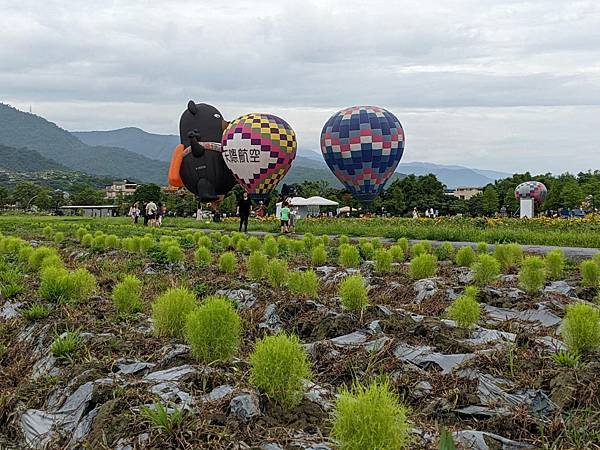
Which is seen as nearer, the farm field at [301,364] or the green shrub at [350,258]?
the farm field at [301,364]

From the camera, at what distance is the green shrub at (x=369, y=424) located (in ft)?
9.15

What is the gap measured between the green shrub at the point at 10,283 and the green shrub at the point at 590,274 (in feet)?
20.0

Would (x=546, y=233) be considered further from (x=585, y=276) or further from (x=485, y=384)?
(x=485, y=384)

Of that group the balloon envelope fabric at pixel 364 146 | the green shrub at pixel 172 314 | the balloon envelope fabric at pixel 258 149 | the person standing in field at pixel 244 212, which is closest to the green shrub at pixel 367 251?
the green shrub at pixel 172 314

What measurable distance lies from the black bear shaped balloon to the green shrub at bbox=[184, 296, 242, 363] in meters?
27.3

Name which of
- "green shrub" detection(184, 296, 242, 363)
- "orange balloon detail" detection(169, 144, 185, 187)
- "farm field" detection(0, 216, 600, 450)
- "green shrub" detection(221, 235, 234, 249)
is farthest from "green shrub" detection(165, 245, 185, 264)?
"orange balloon detail" detection(169, 144, 185, 187)

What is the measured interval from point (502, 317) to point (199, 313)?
3.04 m

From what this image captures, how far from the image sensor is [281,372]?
11.6 ft

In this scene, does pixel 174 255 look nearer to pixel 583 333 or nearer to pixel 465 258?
pixel 465 258

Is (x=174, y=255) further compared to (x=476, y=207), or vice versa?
(x=476, y=207)

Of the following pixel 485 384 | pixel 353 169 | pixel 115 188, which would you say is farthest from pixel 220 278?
pixel 115 188

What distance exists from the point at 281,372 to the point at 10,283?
5.17m

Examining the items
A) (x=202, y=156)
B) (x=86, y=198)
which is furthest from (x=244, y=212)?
(x=86, y=198)

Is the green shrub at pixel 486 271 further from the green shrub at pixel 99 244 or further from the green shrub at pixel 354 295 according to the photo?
the green shrub at pixel 99 244
